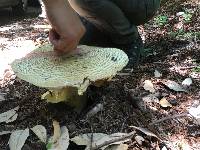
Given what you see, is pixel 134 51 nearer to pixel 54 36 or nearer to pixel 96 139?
pixel 54 36

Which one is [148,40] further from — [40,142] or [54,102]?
[40,142]

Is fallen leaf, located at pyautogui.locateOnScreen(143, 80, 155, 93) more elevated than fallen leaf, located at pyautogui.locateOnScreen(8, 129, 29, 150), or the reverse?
fallen leaf, located at pyautogui.locateOnScreen(8, 129, 29, 150)

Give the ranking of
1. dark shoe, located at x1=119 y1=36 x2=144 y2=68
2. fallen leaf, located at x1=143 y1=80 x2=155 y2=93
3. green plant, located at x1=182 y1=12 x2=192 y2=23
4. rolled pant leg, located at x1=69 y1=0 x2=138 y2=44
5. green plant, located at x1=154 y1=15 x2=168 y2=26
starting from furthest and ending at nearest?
green plant, located at x1=154 y1=15 x2=168 y2=26 < green plant, located at x1=182 y1=12 x2=192 y2=23 < dark shoe, located at x1=119 y1=36 x2=144 y2=68 < rolled pant leg, located at x1=69 y1=0 x2=138 y2=44 < fallen leaf, located at x1=143 y1=80 x2=155 y2=93

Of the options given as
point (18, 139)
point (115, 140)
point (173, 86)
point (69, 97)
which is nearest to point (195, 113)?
point (173, 86)

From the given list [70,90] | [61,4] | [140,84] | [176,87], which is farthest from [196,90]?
[61,4]

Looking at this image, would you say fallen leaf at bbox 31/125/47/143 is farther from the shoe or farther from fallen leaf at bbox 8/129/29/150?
the shoe

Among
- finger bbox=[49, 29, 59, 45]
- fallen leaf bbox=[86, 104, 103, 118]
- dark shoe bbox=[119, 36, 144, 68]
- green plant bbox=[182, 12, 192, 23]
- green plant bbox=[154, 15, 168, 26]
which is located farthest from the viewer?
green plant bbox=[154, 15, 168, 26]

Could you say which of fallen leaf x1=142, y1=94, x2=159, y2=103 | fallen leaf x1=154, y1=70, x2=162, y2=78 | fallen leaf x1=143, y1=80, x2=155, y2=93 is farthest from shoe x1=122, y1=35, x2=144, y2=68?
fallen leaf x1=142, y1=94, x2=159, y2=103

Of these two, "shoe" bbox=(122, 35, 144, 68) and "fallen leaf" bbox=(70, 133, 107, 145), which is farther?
"shoe" bbox=(122, 35, 144, 68)
